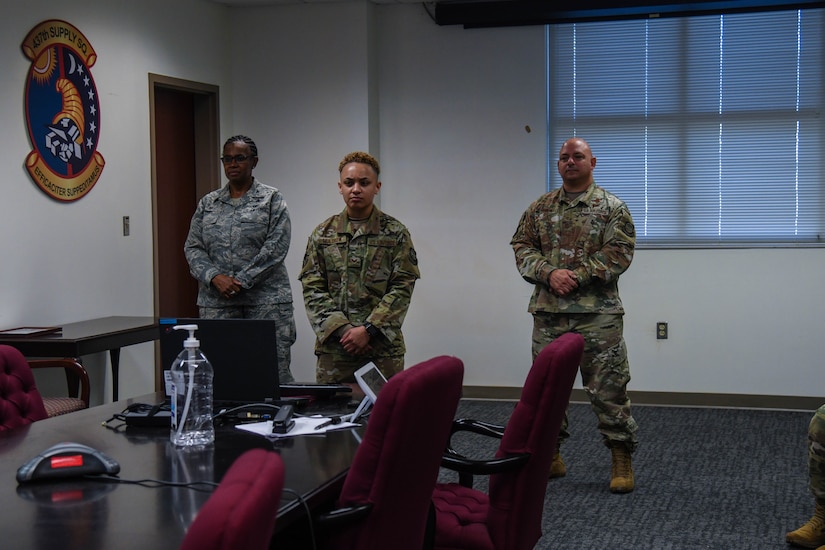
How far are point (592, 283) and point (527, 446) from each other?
2.00 meters

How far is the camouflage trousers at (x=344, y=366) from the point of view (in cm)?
359

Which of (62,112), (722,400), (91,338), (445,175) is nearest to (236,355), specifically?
(91,338)

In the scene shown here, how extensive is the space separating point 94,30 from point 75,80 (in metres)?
0.36

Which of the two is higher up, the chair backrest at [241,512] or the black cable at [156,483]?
the chair backrest at [241,512]

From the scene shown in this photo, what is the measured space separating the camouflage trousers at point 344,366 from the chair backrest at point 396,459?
5.45ft

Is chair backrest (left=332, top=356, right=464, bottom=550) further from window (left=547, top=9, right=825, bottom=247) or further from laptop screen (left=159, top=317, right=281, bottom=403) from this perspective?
window (left=547, top=9, right=825, bottom=247)

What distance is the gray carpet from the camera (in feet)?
11.6

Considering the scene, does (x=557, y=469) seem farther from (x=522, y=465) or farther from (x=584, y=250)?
(x=522, y=465)

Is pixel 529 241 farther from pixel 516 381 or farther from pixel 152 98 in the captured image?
pixel 152 98

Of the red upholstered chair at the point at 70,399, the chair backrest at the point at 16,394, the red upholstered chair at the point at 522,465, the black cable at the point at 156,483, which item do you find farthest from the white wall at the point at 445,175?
the black cable at the point at 156,483

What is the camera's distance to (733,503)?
3.92m

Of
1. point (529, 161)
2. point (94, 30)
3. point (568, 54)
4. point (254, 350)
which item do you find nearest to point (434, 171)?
point (529, 161)

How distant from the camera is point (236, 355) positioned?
2.53 metres

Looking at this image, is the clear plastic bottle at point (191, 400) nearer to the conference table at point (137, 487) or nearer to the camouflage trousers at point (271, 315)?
→ the conference table at point (137, 487)
